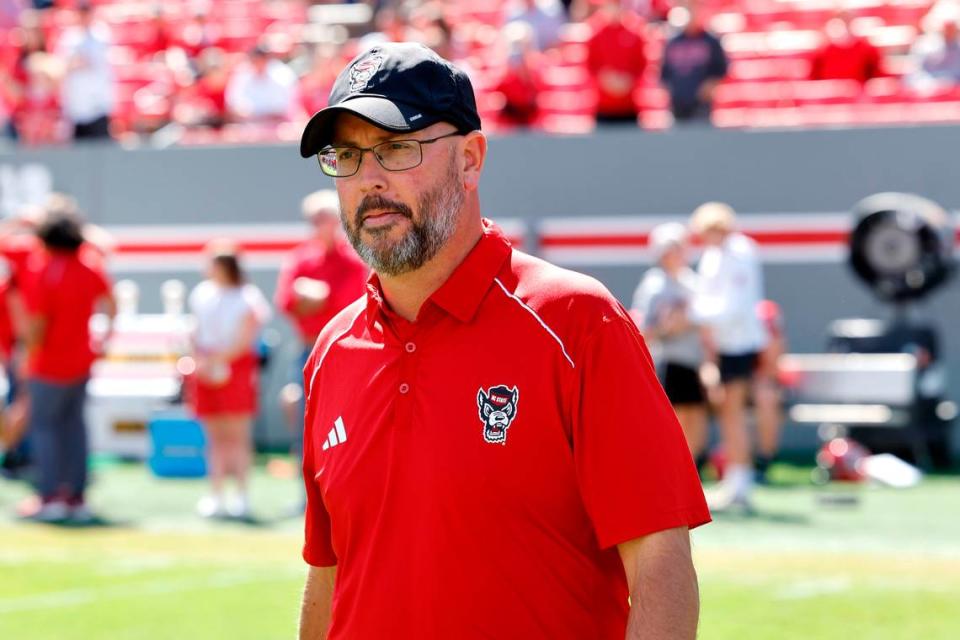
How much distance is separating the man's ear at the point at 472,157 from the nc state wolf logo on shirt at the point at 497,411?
1.33ft

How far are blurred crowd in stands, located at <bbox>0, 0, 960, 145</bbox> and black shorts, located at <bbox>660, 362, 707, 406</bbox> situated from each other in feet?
13.0

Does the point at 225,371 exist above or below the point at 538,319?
below

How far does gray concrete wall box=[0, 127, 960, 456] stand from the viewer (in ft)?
48.0

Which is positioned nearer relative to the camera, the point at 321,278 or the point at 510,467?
the point at 510,467

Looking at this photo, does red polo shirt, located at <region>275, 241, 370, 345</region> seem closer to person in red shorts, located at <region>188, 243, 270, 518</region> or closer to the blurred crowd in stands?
person in red shorts, located at <region>188, 243, 270, 518</region>

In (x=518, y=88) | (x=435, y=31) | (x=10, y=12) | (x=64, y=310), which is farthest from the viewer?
(x=10, y=12)

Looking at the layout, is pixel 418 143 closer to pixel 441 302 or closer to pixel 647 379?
pixel 441 302

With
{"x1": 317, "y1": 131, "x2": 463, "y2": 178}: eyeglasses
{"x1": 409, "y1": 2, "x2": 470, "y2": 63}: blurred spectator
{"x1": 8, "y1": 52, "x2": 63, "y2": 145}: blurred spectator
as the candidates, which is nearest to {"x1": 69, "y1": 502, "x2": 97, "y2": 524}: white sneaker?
{"x1": 409, "y1": 2, "x2": 470, "y2": 63}: blurred spectator

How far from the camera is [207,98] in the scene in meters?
17.8

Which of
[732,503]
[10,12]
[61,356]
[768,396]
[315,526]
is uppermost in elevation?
Result: [10,12]

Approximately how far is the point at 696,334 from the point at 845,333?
2957 millimetres

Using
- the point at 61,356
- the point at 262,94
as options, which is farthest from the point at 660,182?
the point at 61,356

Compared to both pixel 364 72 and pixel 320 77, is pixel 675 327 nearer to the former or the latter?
pixel 320 77

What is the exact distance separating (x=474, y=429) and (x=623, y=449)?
0.27m
